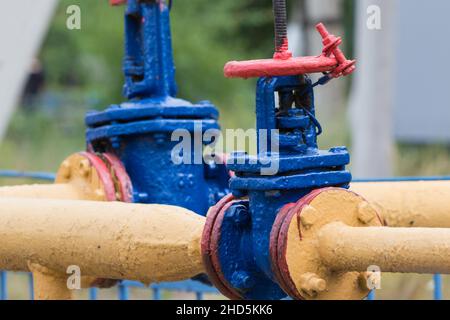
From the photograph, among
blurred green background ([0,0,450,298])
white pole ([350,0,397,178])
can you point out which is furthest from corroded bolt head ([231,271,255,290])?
white pole ([350,0,397,178])

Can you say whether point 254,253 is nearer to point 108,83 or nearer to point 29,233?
point 29,233

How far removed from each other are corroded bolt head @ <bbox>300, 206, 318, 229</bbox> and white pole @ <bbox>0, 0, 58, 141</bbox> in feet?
10.2

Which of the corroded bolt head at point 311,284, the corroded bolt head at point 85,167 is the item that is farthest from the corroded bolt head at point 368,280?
the corroded bolt head at point 85,167

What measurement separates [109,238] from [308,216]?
42 cm

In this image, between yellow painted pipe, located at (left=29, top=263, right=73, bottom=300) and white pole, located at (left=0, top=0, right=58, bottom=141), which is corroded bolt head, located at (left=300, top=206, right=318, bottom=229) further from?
white pole, located at (left=0, top=0, right=58, bottom=141)

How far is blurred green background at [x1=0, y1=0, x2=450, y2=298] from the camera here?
9.56 metres

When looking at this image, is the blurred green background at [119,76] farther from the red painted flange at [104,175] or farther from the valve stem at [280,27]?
the valve stem at [280,27]

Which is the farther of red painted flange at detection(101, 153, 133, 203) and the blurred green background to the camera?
the blurred green background

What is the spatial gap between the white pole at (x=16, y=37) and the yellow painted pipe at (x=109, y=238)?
2.77 m

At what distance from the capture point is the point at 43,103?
55.6ft

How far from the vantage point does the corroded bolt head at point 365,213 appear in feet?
7.23

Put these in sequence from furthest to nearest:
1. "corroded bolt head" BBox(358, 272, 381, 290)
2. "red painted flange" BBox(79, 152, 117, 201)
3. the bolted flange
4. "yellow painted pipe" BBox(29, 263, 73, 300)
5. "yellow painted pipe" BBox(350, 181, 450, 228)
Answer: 1. "red painted flange" BBox(79, 152, 117, 201)
2. "yellow painted pipe" BBox(350, 181, 450, 228)
3. "yellow painted pipe" BBox(29, 263, 73, 300)
4. "corroded bolt head" BBox(358, 272, 381, 290)
5. the bolted flange

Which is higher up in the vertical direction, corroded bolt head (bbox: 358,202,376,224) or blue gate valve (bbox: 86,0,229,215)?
blue gate valve (bbox: 86,0,229,215)
